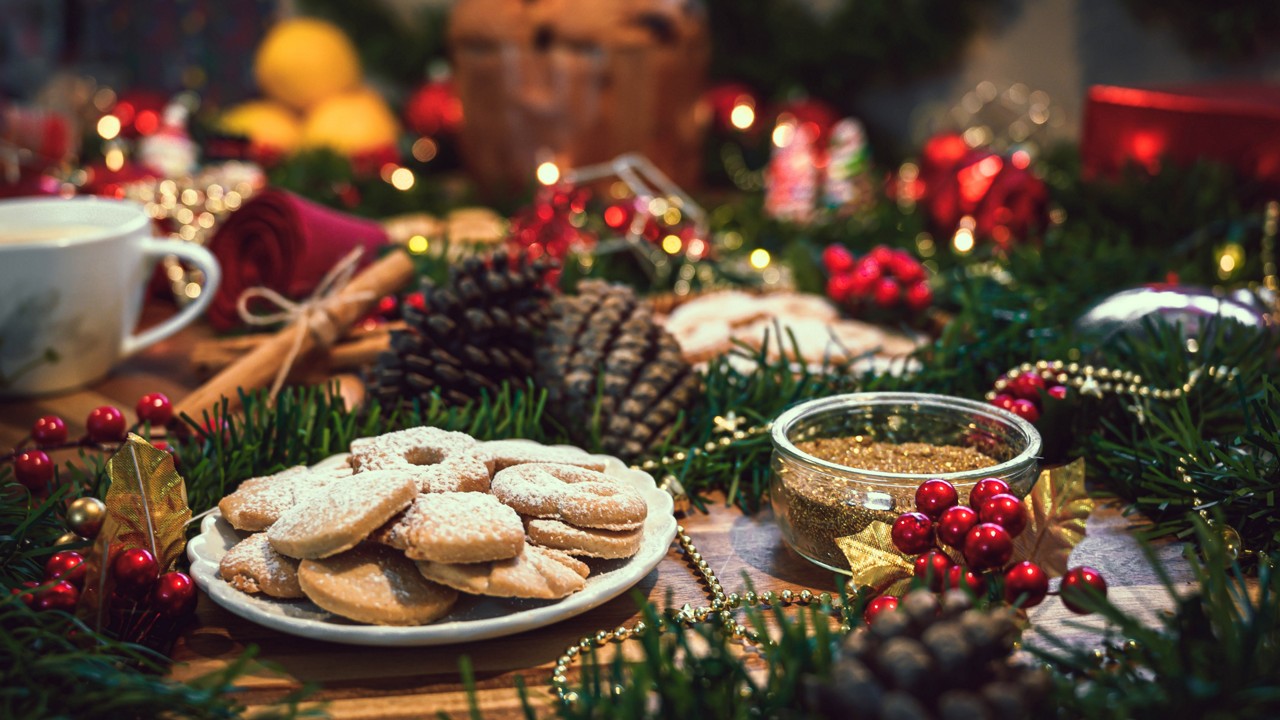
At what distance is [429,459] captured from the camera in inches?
32.9

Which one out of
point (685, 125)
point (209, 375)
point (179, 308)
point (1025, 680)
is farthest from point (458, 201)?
point (1025, 680)

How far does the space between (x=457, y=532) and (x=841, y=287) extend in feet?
2.63

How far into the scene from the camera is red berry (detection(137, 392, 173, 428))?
1.01 metres

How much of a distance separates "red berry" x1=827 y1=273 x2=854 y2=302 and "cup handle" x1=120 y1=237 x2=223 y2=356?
2.46 feet

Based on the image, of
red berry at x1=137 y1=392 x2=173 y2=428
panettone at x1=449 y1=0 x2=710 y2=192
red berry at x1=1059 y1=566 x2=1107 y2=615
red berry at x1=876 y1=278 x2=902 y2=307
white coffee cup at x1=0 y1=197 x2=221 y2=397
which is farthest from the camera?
panettone at x1=449 y1=0 x2=710 y2=192

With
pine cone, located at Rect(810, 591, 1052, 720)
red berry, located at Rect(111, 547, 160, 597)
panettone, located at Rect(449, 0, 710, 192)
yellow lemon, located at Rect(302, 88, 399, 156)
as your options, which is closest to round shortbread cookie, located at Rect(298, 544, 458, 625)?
red berry, located at Rect(111, 547, 160, 597)

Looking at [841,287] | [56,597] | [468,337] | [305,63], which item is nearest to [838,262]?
[841,287]

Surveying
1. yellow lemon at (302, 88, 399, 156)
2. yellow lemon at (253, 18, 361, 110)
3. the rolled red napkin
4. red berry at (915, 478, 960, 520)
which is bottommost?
red berry at (915, 478, 960, 520)

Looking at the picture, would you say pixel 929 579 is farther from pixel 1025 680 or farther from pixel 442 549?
pixel 442 549

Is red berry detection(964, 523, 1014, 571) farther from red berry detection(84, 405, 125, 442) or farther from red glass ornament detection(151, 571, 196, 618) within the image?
red berry detection(84, 405, 125, 442)

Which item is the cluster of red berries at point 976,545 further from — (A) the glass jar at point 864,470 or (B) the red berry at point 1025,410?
(B) the red berry at point 1025,410

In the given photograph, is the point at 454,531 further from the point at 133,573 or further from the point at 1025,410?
the point at 1025,410

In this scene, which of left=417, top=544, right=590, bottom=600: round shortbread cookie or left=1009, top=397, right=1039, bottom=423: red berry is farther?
left=1009, top=397, right=1039, bottom=423: red berry

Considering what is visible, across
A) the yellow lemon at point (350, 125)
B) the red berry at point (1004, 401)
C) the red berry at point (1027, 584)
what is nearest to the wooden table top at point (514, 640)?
the red berry at point (1027, 584)
